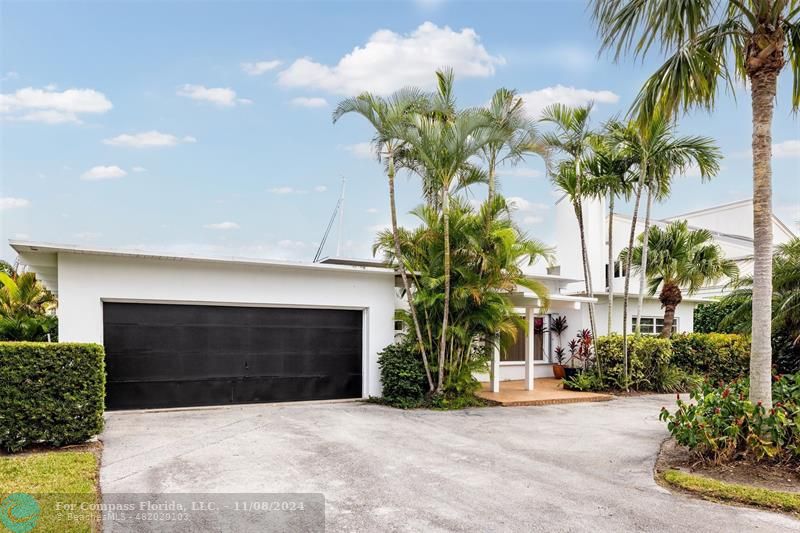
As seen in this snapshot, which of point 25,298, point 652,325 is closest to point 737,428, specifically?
point 652,325

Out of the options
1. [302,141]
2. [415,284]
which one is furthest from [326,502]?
[302,141]

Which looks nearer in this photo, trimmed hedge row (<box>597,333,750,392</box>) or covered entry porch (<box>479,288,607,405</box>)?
covered entry porch (<box>479,288,607,405</box>)

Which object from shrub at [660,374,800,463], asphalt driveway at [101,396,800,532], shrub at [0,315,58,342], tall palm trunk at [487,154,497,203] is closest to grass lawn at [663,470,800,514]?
asphalt driveway at [101,396,800,532]

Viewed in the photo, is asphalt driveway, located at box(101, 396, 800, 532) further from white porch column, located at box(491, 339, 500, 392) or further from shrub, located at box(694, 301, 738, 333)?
shrub, located at box(694, 301, 738, 333)

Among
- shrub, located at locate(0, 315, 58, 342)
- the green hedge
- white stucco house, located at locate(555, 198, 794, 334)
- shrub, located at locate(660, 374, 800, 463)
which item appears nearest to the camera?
shrub, located at locate(660, 374, 800, 463)

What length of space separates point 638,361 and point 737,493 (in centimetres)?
883

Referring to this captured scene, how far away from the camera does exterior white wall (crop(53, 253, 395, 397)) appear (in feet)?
30.8

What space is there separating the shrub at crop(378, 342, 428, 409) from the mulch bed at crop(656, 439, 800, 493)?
17.0 feet

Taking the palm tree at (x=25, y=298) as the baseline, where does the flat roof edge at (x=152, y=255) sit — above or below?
above

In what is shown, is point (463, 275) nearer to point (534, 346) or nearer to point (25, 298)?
point (534, 346)

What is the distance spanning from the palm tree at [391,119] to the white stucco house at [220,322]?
107 centimetres

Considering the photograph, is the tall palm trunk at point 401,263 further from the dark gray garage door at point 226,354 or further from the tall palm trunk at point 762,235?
the tall palm trunk at point 762,235

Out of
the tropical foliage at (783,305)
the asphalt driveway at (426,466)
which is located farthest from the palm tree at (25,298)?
the tropical foliage at (783,305)

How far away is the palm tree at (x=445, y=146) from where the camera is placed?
1060 cm
